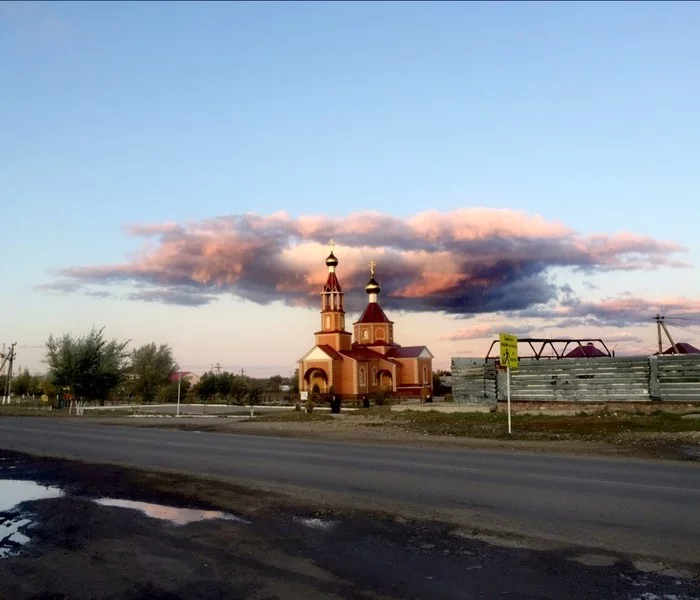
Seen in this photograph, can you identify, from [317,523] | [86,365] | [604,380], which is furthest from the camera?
[86,365]

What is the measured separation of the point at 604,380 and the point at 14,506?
75.6 feet

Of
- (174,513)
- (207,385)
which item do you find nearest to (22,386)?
(207,385)

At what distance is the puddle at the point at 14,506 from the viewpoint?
7203mm

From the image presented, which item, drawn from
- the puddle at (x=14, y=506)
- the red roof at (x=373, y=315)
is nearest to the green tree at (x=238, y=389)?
the red roof at (x=373, y=315)

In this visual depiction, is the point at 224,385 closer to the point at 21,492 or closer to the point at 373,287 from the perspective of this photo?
the point at 373,287

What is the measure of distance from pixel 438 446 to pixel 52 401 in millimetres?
43365

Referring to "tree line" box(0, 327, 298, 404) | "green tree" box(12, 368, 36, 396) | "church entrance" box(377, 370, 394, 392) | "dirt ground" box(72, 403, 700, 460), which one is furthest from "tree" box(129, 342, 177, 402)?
"dirt ground" box(72, 403, 700, 460)

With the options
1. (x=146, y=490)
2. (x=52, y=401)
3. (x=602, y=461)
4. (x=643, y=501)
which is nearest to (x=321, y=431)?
(x=602, y=461)

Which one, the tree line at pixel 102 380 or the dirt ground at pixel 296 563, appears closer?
the dirt ground at pixel 296 563

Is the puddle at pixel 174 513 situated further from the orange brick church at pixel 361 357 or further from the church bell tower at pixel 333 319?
the church bell tower at pixel 333 319

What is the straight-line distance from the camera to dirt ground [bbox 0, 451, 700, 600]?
17.9 ft

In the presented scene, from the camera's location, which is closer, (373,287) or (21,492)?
(21,492)

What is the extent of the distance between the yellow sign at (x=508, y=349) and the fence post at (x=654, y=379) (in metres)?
7.22

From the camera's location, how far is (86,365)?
42094mm
